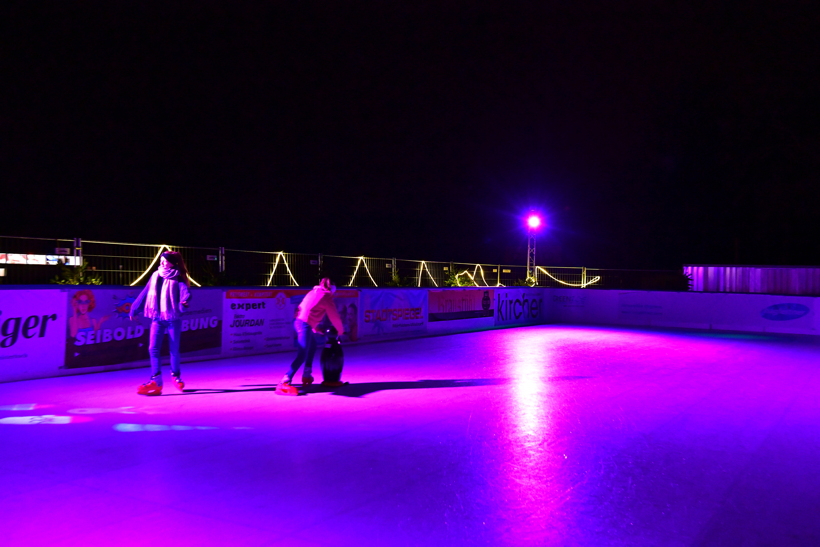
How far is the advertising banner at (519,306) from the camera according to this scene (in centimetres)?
2228

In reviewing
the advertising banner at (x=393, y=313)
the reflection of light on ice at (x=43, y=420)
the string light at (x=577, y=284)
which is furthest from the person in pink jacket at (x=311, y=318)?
the string light at (x=577, y=284)

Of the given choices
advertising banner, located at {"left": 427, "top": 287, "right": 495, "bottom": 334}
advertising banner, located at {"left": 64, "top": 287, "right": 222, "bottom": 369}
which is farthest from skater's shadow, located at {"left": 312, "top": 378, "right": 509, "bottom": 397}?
advertising banner, located at {"left": 427, "top": 287, "right": 495, "bottom": 334}

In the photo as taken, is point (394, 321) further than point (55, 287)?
Yes

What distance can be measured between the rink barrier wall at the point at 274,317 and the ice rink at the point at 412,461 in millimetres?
662

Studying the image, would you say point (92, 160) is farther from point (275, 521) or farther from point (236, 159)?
point (275, 521)

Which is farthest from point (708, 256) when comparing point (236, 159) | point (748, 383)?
point (748, 383)

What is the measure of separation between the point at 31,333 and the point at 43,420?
350 cm

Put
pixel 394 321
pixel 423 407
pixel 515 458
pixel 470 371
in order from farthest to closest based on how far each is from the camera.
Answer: pixel 394 321, pixel 470 371, pixel 423 407, pixel 515 458

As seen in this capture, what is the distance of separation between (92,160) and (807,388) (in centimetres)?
3618

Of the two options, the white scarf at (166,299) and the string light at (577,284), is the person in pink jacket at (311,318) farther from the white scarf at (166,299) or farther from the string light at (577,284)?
the string light at (577,284)

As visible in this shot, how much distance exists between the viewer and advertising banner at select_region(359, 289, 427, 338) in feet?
51.1

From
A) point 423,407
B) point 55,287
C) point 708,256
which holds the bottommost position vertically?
point 423,407

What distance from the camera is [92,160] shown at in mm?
34094

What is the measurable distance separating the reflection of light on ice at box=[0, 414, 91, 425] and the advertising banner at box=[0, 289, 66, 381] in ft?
9.86
